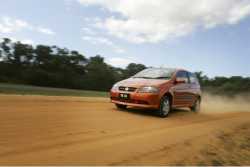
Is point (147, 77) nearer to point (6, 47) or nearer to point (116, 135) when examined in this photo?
point (116, 135)

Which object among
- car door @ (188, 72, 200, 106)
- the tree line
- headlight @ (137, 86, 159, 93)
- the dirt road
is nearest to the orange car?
headlight @ (137, 86, 159, 93)

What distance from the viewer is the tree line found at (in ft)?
207

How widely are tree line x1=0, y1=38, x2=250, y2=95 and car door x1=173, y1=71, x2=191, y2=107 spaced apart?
4515 centimetres

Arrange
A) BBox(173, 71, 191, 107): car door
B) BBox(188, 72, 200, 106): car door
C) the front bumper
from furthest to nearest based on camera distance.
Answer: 1. BBox(188, 72, 200, 106): car door
2. BBox(173, 71, 191, 107): car door
3. the front bumper

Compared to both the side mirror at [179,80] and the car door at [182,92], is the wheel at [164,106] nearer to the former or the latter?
the car door at [182,92]

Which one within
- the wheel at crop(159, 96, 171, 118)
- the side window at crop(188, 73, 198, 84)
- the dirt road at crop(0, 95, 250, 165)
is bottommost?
the dirt road at crop(0, 95, 250, 165)

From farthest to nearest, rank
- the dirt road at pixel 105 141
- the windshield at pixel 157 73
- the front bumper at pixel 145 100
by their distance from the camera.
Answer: the windshield at pixel 157 73, the front bumper at pixel 145 100, the dirt road at pixel 105 141

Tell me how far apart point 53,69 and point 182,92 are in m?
61.1

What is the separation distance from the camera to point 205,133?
7.54m

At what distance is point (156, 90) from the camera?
9.39m

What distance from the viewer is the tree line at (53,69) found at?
63094 millimetres

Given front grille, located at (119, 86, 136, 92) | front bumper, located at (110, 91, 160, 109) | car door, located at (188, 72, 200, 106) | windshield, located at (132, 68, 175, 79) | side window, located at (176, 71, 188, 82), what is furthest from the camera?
car door, located at (188, 72, 200, 106)

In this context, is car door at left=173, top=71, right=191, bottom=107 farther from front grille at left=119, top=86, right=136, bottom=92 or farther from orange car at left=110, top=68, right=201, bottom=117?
front grille at left=119, top=86, right=136, bottom=92

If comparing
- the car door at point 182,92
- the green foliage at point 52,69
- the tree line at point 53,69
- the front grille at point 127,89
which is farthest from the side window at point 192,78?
the green foliage at point 52,69
